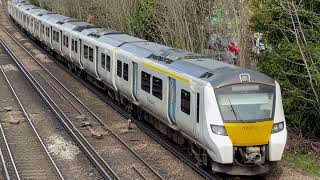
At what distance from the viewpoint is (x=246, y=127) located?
1180cm

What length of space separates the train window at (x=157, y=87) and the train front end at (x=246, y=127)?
11.4ft

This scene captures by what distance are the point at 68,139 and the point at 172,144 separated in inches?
134

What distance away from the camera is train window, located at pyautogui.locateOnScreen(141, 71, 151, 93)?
16.2 m

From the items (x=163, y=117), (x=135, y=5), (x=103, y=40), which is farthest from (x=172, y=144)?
(x=135, y=5)

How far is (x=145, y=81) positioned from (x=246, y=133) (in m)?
5.43

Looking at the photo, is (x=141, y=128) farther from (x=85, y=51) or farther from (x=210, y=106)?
(x=85, y=51)

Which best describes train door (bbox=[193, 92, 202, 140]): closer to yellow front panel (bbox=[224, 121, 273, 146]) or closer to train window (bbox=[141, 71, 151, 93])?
yellow front panel (bbox=[224, 121, 273, 146])

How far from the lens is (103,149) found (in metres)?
15.7

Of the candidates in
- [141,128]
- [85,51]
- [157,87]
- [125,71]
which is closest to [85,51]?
[85,51]

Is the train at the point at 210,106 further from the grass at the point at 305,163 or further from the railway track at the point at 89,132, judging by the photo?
the grass at the point at 305,163

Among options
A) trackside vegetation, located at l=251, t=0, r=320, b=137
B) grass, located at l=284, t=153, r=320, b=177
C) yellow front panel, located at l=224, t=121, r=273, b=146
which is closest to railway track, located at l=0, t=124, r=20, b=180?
yellow front panel, located at l=224, t=121, r=273, b=146

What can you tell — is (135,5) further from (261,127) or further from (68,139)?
(261,127)

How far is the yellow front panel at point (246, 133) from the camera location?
11.8 metres

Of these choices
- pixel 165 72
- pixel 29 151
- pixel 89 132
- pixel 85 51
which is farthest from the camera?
pixel 85 51
